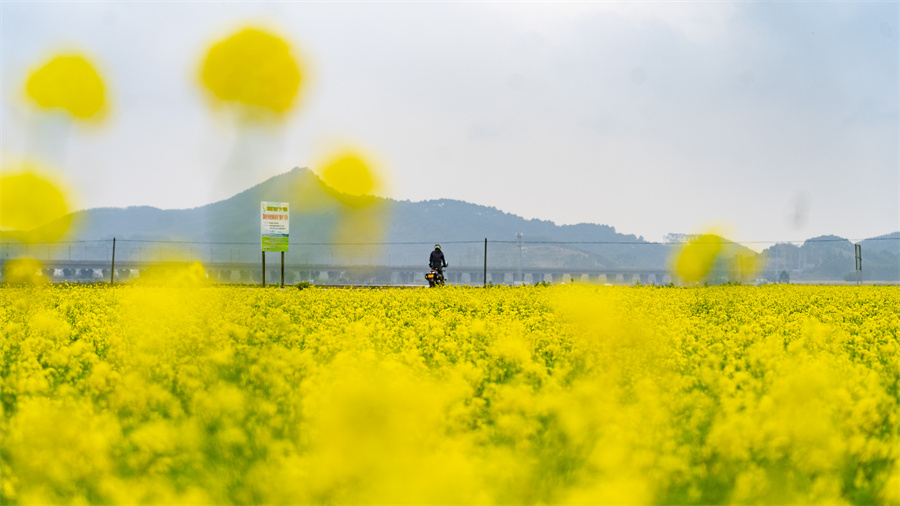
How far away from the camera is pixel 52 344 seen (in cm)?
795

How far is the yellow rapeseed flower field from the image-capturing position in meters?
3.61

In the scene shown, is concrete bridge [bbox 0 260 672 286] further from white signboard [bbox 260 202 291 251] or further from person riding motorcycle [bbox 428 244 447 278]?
white signboard [bbox 260 202 291 251]

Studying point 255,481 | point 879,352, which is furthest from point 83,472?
point 879,352

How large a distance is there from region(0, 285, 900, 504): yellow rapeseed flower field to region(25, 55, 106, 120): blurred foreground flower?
2227 mm

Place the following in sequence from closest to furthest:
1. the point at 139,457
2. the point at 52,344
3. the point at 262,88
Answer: the point at 139,457, the point at 262,88, the point at 52,344

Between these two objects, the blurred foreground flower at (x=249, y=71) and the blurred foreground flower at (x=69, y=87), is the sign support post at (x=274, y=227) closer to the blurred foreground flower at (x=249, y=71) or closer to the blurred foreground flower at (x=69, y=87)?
the blurred foreground flower at (x=69, y=87)

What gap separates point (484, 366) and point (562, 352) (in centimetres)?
150

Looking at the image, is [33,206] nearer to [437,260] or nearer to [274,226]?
[274,226]

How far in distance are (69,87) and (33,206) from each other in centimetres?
158

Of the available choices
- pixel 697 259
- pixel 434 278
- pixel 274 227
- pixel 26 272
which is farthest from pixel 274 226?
pixel 697 259

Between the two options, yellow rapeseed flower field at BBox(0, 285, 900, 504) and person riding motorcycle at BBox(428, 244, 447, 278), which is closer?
yellow rapeseed flower field at BBox(0, 285, 900, 504)

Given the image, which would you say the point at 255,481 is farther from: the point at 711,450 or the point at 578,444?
the point at 711,450

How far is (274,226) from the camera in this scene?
21516mm

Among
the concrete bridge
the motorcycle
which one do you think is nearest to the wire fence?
the concrete bridge
